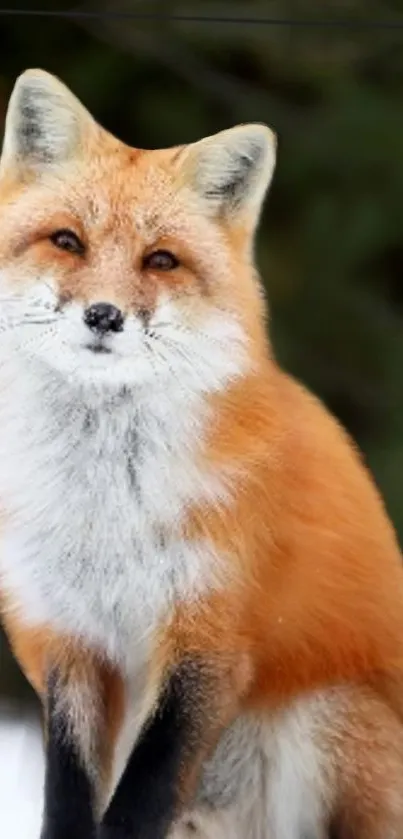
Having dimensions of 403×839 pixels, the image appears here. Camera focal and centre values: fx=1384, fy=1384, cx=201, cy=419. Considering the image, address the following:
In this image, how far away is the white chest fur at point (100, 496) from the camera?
2.24 metres

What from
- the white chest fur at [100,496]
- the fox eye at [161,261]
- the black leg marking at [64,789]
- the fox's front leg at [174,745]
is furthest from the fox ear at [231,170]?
the black leg marking at [64,789]

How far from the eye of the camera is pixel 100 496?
2277 millimetres

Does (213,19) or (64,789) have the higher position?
(213,19)

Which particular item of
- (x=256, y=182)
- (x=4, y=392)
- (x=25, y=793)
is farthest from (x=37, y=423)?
(x=25, y=793)

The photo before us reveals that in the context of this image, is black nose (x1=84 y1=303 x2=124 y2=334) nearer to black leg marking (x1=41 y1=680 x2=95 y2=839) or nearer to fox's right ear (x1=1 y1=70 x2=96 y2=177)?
fox's right ear (x1=1 y1=70 x2=96 y2=177)

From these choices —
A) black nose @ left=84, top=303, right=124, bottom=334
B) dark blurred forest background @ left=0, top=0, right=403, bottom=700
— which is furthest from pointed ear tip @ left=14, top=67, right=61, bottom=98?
black nose @ left=84, top=303, right=124, bottom=334

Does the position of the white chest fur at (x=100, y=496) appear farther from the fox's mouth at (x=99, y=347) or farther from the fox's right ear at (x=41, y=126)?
the fox's right ear at (x=41, y=126)

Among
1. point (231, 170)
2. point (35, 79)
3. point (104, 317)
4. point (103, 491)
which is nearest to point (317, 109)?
point (231, 170)

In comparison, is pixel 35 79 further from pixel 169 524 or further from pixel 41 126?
pixel 169 524

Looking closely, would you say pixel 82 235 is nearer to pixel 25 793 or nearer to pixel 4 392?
pixel 4 392

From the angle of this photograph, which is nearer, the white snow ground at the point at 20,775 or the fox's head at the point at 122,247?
the fox's head at the point at 122,247

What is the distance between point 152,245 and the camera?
2252 mm

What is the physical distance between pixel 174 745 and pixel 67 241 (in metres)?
0.83

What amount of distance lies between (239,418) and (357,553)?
331 millimetres
